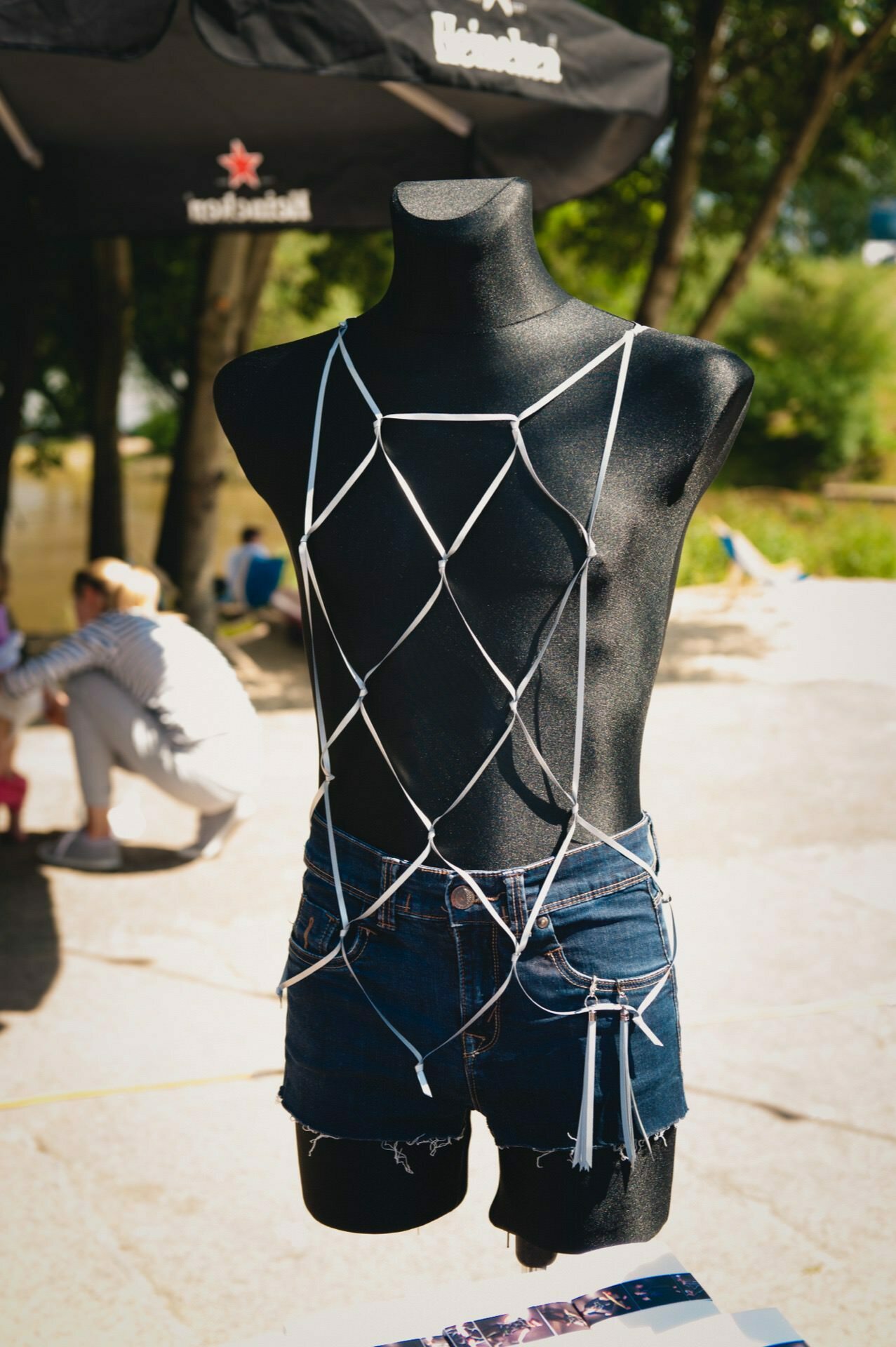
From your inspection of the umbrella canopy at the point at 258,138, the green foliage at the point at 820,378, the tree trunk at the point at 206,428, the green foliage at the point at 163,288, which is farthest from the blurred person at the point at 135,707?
the green foliage at the point at 820,378

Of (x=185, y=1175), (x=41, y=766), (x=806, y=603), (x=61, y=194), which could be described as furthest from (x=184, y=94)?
(x=806, y=603)

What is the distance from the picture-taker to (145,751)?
4266 mm

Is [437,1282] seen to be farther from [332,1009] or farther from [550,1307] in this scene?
[332,1009]

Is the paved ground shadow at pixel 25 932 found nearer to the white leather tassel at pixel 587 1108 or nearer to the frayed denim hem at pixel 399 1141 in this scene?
the frayed denim hem at pixel 399 1141

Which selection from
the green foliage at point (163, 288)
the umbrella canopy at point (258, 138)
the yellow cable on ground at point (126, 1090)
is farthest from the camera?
the green foliage at point (163, 288)

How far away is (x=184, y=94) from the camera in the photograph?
4055mm

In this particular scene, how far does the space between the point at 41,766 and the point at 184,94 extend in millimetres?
2806

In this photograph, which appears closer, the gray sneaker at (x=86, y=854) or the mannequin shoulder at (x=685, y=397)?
the mannequin shoulder at (x=685, y=397)

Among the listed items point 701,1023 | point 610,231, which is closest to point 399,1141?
point 701,1023

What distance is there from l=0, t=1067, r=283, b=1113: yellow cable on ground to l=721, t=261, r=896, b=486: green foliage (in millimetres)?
27792

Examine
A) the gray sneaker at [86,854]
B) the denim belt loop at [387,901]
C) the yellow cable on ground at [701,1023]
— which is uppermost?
the denim belt loop at [387,901]

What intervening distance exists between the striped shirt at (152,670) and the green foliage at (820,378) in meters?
26.5

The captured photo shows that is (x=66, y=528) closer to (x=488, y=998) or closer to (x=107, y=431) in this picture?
(x=107, y=431)

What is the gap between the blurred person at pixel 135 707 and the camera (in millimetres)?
4262
